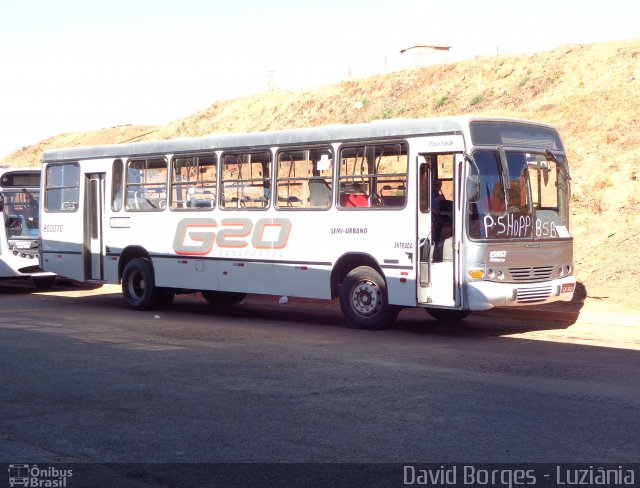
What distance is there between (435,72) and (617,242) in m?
23.4

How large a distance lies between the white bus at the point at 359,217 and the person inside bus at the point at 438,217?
2 cm

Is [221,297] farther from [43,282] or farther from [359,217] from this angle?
[43,282]

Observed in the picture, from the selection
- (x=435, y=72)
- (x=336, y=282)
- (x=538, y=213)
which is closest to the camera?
(x=538, y=213)

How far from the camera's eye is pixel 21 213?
914 inches

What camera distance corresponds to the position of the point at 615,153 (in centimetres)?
2536

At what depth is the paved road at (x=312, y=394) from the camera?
7.32 metres

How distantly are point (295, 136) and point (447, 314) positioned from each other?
3.78 m

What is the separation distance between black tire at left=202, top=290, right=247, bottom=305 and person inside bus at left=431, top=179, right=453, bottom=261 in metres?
5.93

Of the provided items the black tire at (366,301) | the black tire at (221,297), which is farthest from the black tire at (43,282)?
the black tire at (366,301)

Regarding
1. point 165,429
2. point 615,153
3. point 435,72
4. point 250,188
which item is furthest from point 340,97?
point 165,429

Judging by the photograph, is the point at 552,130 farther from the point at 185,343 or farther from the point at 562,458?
the point at 562,458

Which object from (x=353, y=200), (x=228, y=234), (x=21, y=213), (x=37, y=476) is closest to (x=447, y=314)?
(x=353, y=200)

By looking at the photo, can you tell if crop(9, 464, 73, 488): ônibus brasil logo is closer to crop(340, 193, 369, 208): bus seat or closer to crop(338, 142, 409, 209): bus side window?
crop(338, 142, 409, 209): bus side window

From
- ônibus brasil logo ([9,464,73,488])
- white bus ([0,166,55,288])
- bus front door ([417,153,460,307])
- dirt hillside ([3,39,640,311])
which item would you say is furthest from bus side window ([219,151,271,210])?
ônibus brasil logo ([9,464,73,488])
